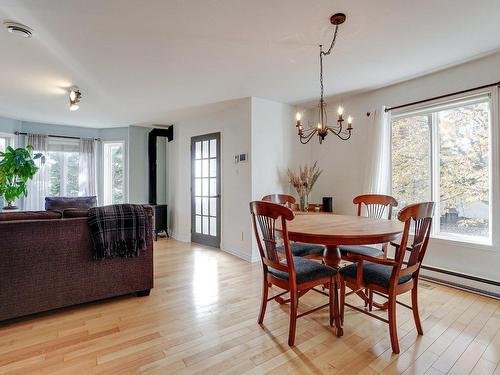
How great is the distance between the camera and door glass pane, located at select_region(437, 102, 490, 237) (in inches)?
111

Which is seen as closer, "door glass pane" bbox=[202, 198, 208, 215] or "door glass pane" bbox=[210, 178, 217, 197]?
"door glass pane" bbox=[210, 178, 217, 197]

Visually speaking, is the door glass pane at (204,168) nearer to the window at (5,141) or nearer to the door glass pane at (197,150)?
the door glass pane at (197,150)

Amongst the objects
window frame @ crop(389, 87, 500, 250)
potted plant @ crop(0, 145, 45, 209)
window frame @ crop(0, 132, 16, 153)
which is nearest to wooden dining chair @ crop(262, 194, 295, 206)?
window frame @ crop(389, 87, 500, 250)

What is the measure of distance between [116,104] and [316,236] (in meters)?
3.94

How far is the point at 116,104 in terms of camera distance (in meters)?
4.30

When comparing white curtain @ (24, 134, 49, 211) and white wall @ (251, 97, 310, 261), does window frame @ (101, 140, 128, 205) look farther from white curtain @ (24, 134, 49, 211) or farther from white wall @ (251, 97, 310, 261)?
white wall @ (251, 97, 310, 261)

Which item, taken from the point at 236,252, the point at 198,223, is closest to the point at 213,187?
the point at 198,223

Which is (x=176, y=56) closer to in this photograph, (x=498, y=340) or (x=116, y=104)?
(x=116, y=104)

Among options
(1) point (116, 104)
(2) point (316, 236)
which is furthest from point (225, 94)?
(2) point (316, 236)

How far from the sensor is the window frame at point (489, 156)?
267 cm

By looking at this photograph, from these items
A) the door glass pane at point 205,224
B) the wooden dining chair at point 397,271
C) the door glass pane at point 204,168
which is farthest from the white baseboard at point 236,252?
the wooden dining chair at point 397,271

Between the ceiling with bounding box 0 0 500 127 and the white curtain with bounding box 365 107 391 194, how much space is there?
481 mm

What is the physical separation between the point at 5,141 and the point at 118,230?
4635 millimetres

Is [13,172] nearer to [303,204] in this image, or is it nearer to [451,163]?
[303,204]
